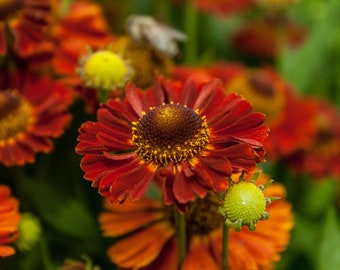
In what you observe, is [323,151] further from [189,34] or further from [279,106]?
[189,34]

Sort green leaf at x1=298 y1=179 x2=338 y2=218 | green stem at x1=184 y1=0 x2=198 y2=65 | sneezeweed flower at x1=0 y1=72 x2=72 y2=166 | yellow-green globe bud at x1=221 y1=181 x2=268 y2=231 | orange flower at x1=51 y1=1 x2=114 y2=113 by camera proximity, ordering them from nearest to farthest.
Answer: yellow-green globe bud at x1=221 y1=181 x2=268 y2=231 < sneezeweed flower at x1=0 y1=72 x2=72 y2=166 < orange flower at x1=51 y1=1 x2=114 y2=113 < green leaf at x1=298 y1=179 x2=338 y2=218 < green stem at x1=184 y1=0 x2=198 y2=65

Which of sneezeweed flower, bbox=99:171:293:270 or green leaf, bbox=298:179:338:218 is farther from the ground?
sneezeweed flower, bbox=99:171:293:270

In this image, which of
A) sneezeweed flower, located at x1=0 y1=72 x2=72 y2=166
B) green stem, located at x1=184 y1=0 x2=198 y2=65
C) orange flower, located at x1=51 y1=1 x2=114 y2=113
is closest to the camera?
sneezeweed flower, located at x1=0 y1=72 x2=72 y2=166

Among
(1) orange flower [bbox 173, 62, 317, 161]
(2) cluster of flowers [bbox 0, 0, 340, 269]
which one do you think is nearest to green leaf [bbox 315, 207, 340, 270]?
(2) cluster of flowers [bbox 0, 0, 340, 269]

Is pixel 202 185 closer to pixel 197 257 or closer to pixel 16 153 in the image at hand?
pixel 197 257

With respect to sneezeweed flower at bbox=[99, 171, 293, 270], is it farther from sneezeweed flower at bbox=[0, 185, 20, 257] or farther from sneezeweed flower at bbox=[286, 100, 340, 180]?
sneezeweed flower at bbox=[286, 100, 340, 180]

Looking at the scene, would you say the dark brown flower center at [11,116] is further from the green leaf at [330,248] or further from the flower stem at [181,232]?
the green leaf at [330,248]

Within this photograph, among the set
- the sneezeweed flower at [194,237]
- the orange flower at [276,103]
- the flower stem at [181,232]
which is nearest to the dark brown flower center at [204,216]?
the sneezeweed flower at [194,237]
